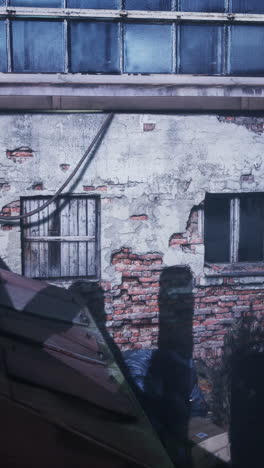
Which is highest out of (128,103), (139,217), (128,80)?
(128,80)

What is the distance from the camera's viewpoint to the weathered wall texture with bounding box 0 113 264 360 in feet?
16.9

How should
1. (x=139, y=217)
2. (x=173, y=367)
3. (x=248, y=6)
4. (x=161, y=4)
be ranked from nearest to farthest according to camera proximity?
(x=173, y=367)
(x=139, y=217)
(x=161, y=4)
(x=248, y=6)

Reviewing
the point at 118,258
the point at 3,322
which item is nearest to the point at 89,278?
the point at 118,258

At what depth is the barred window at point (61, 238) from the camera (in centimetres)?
532

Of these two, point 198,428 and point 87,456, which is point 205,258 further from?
point 87,456

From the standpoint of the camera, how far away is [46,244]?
5.38 meters

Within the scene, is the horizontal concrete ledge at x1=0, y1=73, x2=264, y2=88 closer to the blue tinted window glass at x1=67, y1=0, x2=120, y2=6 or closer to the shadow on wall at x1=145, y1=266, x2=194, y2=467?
the blue tinted window glass at x1=67, y1=0, x2=120, y2=6

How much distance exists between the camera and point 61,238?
537 cm

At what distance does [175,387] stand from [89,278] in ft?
5.62

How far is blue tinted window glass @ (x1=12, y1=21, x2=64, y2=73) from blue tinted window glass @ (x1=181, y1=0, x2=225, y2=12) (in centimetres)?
165

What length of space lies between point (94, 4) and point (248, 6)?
81.3 inches

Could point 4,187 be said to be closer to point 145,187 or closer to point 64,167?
point 64,167

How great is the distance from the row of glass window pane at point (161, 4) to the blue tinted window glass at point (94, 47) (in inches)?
9.3

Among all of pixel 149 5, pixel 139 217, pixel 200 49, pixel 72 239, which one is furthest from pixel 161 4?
pixel 72 239
